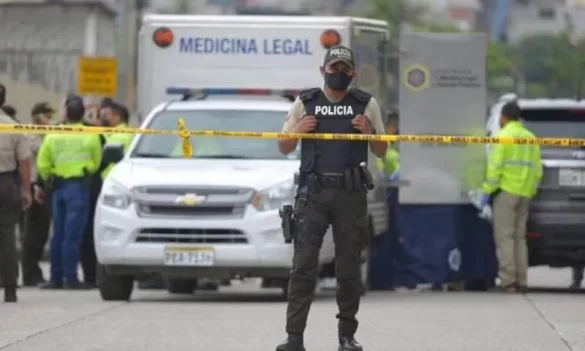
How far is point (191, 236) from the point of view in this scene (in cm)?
1639

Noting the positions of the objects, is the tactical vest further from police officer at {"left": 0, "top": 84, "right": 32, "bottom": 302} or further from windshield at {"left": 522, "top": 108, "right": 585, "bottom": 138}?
windshield at {"left": 522, "top": 108, "right": 585, "bottom": 138}

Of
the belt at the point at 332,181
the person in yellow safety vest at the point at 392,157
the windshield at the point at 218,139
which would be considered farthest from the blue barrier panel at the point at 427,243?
the belt at the point at 332,181

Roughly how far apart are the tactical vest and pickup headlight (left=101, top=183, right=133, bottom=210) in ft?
15.5

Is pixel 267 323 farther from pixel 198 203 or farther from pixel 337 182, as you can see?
pixel 337 182

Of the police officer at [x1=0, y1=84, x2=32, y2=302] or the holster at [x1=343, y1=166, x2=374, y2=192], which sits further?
the police officer at [x1=0, y1=84, x2=32, y2=302]

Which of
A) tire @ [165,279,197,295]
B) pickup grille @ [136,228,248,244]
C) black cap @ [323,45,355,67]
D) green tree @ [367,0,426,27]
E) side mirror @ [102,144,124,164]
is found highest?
green tree @ [367,0,426,27]

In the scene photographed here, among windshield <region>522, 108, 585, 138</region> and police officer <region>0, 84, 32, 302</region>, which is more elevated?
windshield <region>522, 108, 585, 138</region>

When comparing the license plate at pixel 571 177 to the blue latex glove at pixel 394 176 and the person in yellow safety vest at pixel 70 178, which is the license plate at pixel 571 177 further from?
the person in yellow safety vest at pixel 70 178

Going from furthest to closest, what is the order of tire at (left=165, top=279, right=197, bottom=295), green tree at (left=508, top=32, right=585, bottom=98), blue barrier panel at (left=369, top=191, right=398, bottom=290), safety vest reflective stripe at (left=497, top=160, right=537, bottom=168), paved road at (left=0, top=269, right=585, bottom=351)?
green tree at (left=508, top=32, right=585, bottom=98) < blue barrier panel at (left=369, top=191, right=398, bottom=290) < tire at (left=165, top=279, right=197, bottom=295) < safety vest reflective stripe at (left=497, top=160, right=537, bottom=168) < paved road at (left=0, top=269, right=585, bottom=351)

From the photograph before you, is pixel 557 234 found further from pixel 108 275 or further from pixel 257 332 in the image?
pixel 257 332

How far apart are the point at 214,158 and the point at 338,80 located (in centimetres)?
547

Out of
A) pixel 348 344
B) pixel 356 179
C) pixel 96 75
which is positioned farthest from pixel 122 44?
pixel 348 344

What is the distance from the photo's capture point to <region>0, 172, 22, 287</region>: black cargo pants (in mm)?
16375

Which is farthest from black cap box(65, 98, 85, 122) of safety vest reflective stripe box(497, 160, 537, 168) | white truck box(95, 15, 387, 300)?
safety vest reflective stripe box(497, 160, 537, 168)
